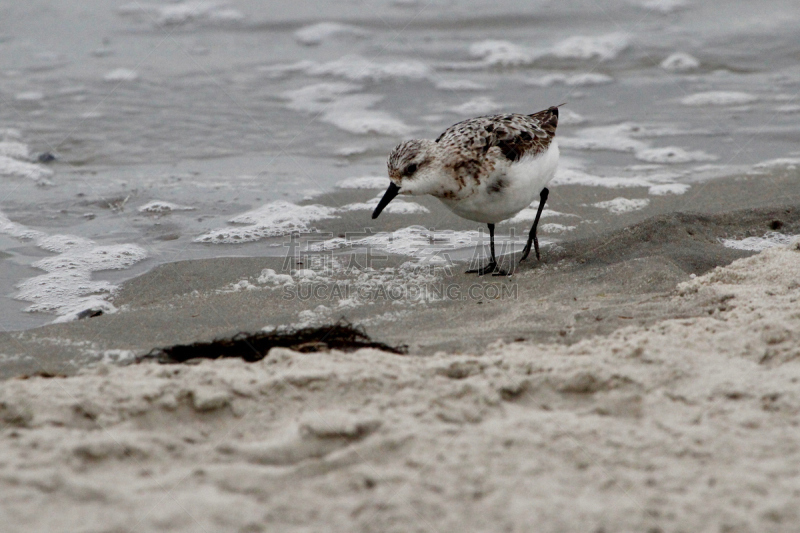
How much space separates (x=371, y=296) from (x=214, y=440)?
2.26 m

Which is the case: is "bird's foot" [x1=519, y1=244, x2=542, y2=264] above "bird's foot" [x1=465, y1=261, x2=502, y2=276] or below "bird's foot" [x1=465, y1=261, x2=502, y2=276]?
above

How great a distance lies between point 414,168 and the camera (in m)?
5.04

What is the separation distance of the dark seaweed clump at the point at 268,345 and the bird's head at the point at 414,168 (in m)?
1.41

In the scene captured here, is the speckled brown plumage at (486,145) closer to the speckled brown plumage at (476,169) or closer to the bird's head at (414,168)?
the speckled brown plumage at (476,169)

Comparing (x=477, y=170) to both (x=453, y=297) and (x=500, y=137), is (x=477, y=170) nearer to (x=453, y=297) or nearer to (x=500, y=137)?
(x=500, y=137)

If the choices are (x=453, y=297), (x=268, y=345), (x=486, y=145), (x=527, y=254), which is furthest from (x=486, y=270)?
(x=268, y=345)

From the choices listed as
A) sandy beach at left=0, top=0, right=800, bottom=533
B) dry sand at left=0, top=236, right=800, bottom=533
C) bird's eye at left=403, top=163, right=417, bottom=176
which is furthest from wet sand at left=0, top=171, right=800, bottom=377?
bird's eye at left=403, top=163, right=417, bottom=176

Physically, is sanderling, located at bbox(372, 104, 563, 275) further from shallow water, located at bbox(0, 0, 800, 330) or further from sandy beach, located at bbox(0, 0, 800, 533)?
shallow water, located at bbox(0, 0, 800, 330)

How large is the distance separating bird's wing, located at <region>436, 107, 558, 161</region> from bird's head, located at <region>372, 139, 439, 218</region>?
0.54 ft

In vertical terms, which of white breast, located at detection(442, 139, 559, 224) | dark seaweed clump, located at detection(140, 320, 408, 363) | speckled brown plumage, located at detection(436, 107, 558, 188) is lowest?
dark seaweed clump, located at detection(140, 320, 408, 363)

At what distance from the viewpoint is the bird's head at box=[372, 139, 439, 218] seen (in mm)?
5016

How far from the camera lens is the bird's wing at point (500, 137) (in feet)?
16.6

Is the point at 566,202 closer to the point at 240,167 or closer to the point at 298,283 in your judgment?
the point at 298,283

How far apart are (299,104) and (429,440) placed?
7.59 meters
